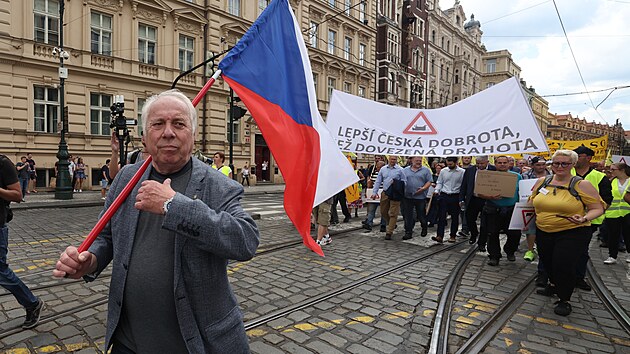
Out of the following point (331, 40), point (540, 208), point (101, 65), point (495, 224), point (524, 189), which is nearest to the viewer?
point (540, 208)

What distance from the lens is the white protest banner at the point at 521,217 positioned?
6.11 metres

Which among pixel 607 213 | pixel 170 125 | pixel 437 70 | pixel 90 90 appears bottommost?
pixel 607 213

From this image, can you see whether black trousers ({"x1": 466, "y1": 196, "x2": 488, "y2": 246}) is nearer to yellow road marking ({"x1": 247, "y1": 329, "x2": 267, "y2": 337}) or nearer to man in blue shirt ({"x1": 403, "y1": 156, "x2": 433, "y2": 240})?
man in blue shirt ({"x1": 403, "y1": 156, "x2": 433, "y2": 240})

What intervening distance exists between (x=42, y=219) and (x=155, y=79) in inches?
528

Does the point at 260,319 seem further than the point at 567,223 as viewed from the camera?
No

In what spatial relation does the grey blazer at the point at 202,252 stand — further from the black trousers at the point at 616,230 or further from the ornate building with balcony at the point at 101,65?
the ornate building with balcony at the point at 101,65

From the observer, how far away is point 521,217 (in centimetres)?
612

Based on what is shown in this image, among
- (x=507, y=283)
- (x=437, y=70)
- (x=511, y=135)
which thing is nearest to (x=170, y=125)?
(x=511, y=135)

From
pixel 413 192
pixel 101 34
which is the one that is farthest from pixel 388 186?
pixel 101 34

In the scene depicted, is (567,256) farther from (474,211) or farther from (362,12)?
(362,12)

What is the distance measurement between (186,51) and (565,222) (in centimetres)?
2364

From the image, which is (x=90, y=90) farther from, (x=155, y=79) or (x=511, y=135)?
(x=511, y=135)

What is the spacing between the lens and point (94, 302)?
14.1ft

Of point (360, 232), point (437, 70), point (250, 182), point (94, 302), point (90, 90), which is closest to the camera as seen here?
point (94, 302)
